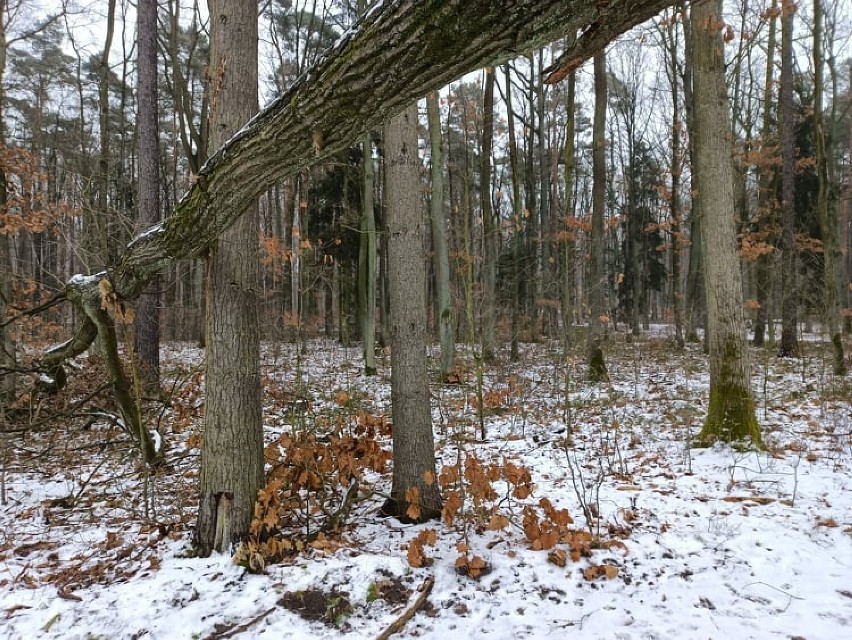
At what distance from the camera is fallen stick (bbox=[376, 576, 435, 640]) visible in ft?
8.28

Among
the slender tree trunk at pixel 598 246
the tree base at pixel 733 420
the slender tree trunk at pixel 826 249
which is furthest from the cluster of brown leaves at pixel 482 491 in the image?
the slender tree trunk at pixel 826 249

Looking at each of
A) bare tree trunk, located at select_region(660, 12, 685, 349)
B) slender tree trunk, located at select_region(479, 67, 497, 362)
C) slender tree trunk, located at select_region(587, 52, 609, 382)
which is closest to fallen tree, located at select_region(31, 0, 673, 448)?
slender tree trunk, located at select_region(587, 52, 609, 382)

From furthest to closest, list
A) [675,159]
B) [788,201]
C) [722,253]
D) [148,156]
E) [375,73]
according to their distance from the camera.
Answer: [675,159]
[788,201]
[148,156]
[722,253]
[375,73]

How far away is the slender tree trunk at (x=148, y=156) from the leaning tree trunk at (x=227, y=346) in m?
4.74

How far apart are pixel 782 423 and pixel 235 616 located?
6.60 m

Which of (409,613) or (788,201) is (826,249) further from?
(409,613)

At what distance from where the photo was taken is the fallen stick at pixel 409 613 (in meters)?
2.52

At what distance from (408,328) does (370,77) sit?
2248 millimetres

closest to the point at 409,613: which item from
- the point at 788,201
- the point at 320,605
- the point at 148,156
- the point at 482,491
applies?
the point at 320,605

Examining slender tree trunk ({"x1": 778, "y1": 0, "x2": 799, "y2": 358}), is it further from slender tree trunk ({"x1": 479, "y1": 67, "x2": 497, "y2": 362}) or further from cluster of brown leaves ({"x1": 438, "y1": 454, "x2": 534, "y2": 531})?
cluster of brown leaves ({"x1": 438, "y1": 454, "x2": 534, "y2": 531})

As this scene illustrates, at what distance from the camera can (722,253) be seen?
497 centimetres

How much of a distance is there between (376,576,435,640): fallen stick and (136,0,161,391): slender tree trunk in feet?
19.6

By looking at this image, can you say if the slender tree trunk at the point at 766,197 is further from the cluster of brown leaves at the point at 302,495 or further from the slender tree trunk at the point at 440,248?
the cluster of brown leaves at the point at 302,495

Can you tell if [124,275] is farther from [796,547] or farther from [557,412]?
[557,412]
